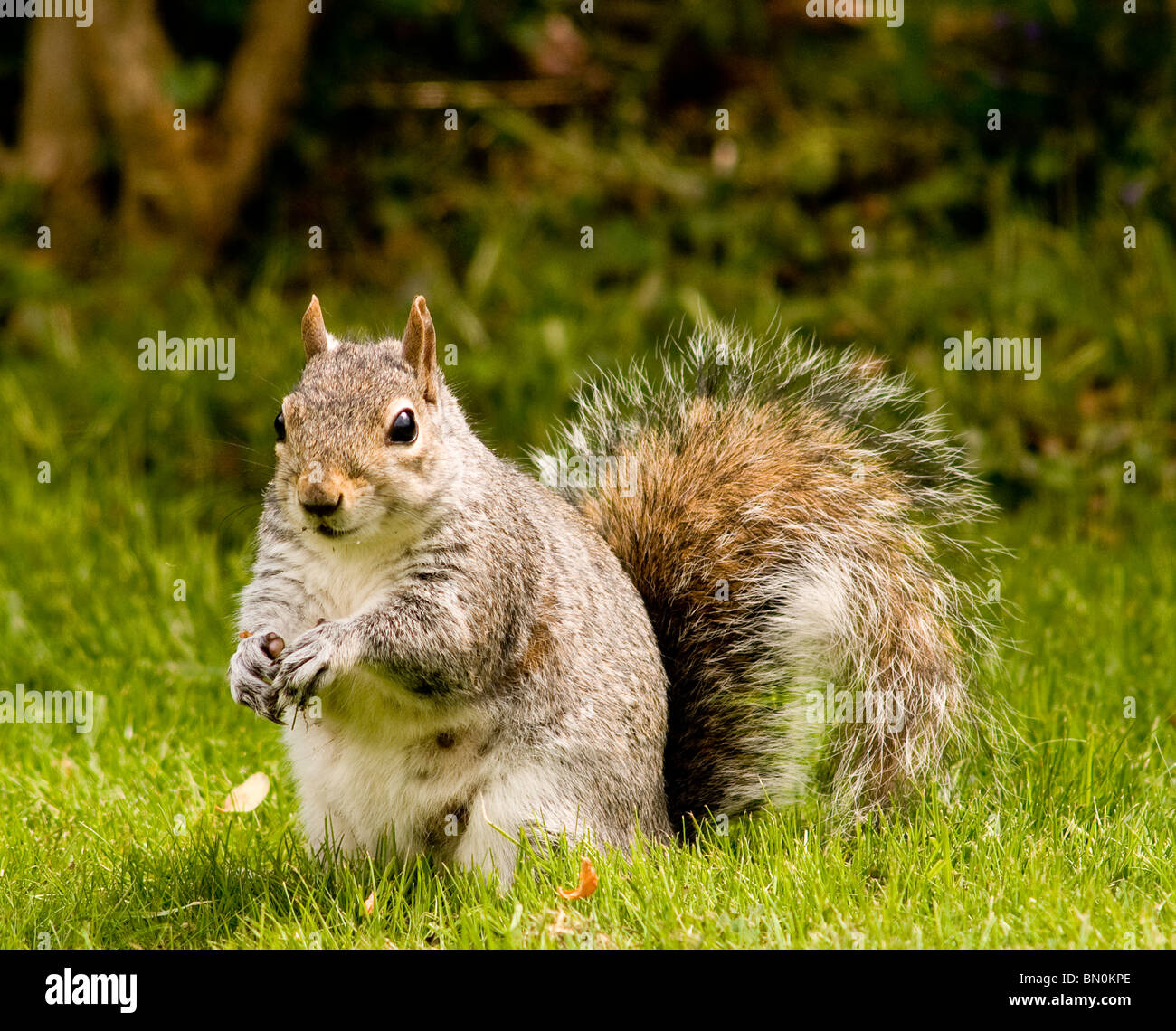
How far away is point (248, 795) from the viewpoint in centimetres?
258

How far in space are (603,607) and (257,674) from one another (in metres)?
0.51

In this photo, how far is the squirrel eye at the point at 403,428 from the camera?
79.6 inches

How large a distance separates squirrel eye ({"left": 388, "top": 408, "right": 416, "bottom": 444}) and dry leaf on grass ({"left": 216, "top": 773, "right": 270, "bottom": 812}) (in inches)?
32.5

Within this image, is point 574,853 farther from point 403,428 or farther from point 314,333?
point 314,333

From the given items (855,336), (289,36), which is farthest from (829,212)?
(289,36)

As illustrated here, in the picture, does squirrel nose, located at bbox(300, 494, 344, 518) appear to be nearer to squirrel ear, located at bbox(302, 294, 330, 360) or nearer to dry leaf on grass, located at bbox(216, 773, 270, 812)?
squirrel ear, located at bbox(302, 294, 330, 360)

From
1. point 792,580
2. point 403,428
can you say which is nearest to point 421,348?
point 403,428

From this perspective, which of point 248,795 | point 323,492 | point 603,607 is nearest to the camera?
point 323,492

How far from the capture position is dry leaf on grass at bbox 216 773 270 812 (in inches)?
100

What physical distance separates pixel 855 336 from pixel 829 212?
78cm

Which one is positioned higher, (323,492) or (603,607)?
(323,492)

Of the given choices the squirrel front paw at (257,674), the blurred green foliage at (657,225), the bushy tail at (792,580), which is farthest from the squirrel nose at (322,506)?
the blurred green foliage at (657,225)

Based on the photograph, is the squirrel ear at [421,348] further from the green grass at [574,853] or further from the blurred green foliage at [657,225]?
the blurred green foliage at [657,225]

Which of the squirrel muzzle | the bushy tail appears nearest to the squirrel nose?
the squirrel muzzle
